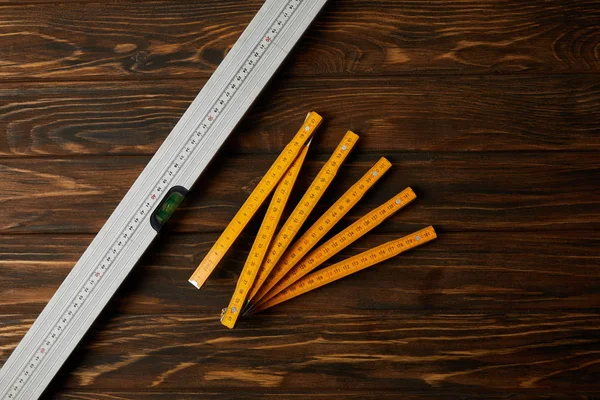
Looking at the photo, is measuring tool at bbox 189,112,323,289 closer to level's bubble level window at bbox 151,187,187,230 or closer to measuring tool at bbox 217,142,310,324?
measuring tool at bbox 217,142,310,324

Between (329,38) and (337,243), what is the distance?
0.46 meters

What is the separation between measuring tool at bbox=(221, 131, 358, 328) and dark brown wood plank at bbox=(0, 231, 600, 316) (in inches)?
1.8

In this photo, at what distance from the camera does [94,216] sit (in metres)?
1.28

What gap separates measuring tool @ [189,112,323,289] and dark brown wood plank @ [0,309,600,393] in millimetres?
121

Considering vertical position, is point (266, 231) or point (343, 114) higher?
point (343, 114)

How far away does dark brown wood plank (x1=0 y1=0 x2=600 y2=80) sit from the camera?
1267 millimetres

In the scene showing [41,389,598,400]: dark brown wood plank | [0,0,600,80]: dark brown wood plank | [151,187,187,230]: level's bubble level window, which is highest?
[0,0,600,80]: dark brown wood plank

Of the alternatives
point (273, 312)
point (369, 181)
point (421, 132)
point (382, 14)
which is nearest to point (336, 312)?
point (273, 312)

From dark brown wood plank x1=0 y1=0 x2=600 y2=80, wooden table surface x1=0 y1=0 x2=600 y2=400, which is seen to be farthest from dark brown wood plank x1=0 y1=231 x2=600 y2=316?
dark brown wood plank x1=0 y1=0 x2=600 y2=80

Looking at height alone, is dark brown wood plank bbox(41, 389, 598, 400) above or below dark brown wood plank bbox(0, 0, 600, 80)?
below

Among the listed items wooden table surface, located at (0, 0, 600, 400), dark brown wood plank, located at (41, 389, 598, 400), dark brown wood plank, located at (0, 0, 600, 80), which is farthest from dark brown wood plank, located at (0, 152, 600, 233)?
dark brown wood plank, located at (41, 389, 598, 400)

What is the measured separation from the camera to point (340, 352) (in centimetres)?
126

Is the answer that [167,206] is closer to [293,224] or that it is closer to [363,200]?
[293,224]

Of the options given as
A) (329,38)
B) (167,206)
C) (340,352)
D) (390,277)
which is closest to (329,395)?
(340,352)
